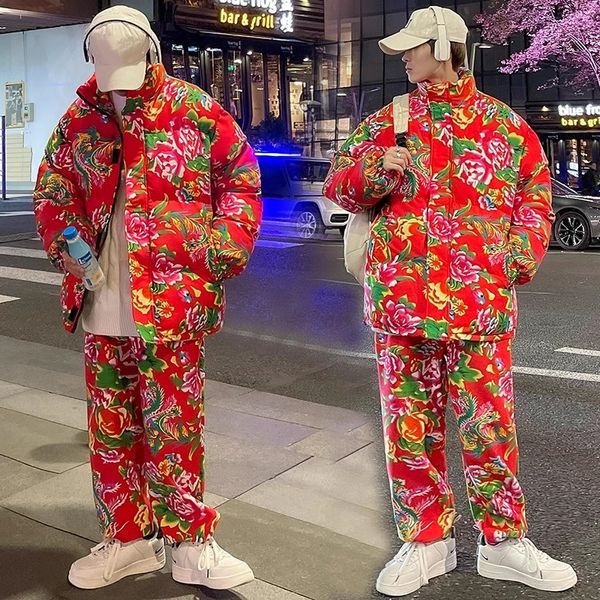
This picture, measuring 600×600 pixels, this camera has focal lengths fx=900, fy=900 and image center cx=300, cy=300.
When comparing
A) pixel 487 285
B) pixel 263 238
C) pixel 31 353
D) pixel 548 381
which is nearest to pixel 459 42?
pixel 487 285

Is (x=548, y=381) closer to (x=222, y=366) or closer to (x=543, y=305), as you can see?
(x=222, y=366)

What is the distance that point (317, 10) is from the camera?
3027cm

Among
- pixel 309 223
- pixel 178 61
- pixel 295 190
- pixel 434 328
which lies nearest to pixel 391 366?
pixel 434 328

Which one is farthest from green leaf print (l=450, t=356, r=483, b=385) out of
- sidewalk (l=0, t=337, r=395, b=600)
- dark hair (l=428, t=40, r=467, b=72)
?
dark hair (l=428, t=40, r=467, b=72)

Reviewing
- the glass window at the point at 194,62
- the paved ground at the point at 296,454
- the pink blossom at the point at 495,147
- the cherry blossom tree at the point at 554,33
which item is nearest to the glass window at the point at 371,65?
the cherry blossom tree at the point at 554,33

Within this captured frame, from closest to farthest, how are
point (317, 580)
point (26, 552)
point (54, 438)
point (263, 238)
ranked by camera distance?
1. point (317, 580)
2. point (26, 552)
3. point (54, 438)
4. point (263, 238)

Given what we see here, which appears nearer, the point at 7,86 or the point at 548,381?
the point at 548,381

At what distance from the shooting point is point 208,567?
3.22 meters

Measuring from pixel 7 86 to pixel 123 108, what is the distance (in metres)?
26.5

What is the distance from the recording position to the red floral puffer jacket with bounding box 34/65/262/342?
9.76 ft

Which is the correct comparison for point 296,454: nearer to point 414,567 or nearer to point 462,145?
point 414,567

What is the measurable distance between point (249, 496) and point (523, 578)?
139 centimetres

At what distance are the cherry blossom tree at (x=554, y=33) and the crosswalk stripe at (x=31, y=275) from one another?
1778cm

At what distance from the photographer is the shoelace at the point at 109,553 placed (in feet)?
10.8
